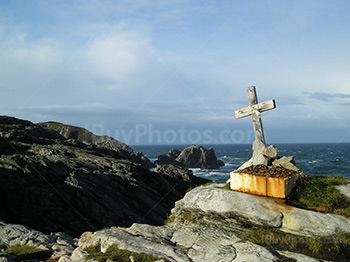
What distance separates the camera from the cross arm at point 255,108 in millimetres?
11727

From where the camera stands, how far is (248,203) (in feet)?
30.1

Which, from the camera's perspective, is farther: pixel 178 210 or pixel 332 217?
pixel 178 210

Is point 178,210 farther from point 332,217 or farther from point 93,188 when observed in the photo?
point 93,188

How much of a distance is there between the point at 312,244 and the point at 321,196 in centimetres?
205

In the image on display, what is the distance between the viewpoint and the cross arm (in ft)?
38.5

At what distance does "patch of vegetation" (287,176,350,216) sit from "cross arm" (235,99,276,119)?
327cm

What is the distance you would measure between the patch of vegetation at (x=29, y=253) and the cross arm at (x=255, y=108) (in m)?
9.57

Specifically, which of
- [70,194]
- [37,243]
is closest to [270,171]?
[37,243]

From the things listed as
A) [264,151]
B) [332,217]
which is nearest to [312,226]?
[332,217]

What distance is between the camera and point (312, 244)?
801 centimetres

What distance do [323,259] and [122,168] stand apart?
2686cm

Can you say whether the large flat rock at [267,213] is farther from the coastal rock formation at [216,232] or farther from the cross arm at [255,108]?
the cross arm at [255,108]

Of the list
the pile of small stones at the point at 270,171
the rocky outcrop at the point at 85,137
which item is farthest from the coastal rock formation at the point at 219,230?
the rocky outcrop at the point at 85,137

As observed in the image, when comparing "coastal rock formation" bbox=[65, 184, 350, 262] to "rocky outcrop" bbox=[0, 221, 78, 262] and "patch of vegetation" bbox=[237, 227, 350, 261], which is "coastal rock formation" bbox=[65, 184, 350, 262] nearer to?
"patch of vegetation" bbox=[237, 227, 350, 261]
